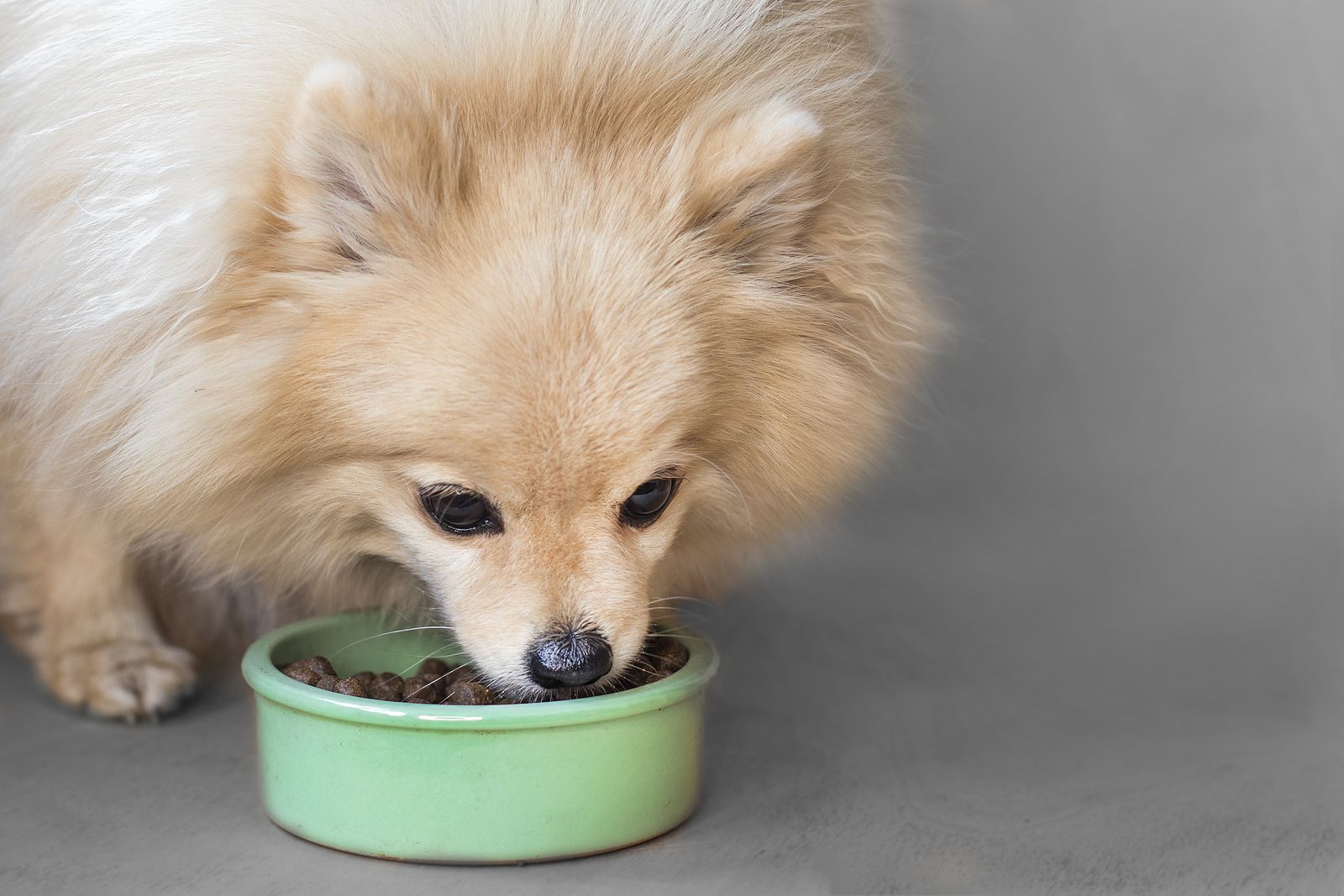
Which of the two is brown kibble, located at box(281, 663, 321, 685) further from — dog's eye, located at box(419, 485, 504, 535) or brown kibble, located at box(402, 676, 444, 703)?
dog's eye, located at box(419, 485, 504, 535)

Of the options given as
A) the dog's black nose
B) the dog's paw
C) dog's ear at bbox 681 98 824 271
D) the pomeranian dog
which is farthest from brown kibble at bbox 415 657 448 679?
dog's ear at bbox 681 98 824 271

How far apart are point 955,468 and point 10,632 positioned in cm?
227

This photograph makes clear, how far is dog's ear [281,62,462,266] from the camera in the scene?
2199 millimetres

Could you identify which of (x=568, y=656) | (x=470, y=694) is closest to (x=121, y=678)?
(x=470, y=694)

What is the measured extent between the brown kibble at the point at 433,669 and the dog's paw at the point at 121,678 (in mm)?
549

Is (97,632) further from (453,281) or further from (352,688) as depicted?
(453,281)

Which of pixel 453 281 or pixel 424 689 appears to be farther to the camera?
pixel 424 689

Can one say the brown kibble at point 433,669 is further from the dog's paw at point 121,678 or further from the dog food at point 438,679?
the dog's paw at point 121,678

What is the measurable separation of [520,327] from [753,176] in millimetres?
427

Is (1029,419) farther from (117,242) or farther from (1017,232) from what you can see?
(117,242)

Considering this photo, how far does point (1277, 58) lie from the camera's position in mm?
4176

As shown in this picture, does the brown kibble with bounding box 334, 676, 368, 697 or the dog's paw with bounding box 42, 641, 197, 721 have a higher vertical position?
the brown kibble with bounding box 334, 676, 368, 697

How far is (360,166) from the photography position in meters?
2.28

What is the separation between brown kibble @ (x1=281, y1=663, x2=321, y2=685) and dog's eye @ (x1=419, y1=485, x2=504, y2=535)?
35 centimetres
